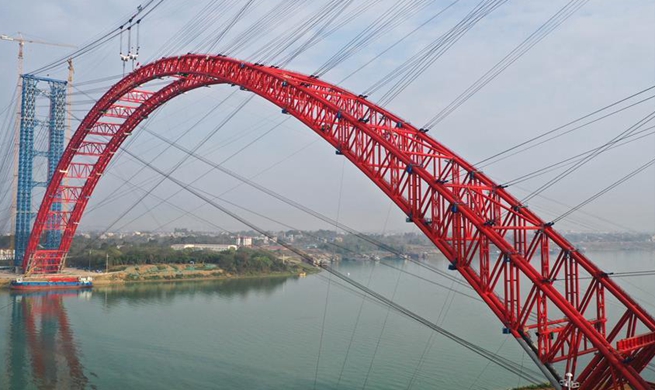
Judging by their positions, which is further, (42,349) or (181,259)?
(181,259)

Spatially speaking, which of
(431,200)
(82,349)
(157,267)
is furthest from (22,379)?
(157,267)

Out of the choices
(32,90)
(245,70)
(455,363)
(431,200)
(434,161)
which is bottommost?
(455,363)

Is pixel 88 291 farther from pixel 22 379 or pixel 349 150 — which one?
pixel 349 150

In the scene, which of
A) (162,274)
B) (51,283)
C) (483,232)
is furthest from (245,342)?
(162,274)

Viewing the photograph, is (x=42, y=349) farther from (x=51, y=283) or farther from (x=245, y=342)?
(x=51, y=283)

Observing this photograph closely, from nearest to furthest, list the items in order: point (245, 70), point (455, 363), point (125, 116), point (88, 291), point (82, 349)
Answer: point (245, 70) < point (455, 363) < point (82, 349) < point (125, 116) < point (88, 291)

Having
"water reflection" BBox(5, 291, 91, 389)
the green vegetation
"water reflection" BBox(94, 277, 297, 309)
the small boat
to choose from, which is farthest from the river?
the green vegetation
